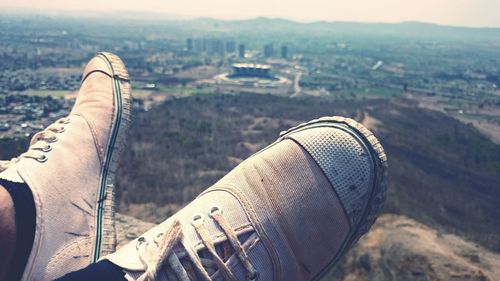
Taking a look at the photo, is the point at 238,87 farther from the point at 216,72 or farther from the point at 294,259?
the point at 294,259

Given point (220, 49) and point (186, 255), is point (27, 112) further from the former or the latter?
point (220, 49)

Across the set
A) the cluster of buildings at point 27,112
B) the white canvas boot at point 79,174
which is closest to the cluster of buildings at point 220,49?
the cluster of buildings at point 27,112

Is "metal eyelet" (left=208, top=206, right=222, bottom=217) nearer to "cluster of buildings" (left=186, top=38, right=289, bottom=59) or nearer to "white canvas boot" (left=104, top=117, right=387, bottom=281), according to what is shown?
"white canvas boot" (left=104, top=117, right=387, bottom=281)

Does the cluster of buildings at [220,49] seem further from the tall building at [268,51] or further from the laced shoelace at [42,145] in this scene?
the laced shoelace at [42,145]

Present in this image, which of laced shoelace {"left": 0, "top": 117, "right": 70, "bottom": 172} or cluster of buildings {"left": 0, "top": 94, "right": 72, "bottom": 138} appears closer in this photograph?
laced shoelace {"left": 0, "top": 117, "right": 70, "bottom": 172}

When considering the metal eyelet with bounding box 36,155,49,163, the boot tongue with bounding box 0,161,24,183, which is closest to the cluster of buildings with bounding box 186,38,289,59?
the metal eyelet with bounding box 36,155,49,163

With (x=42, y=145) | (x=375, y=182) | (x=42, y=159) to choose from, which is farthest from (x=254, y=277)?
(x=42, y=145)

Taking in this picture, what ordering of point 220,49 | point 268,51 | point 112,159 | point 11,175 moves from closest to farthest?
point 11,175 < point 112,159 < point 268,51 < point 220,49
